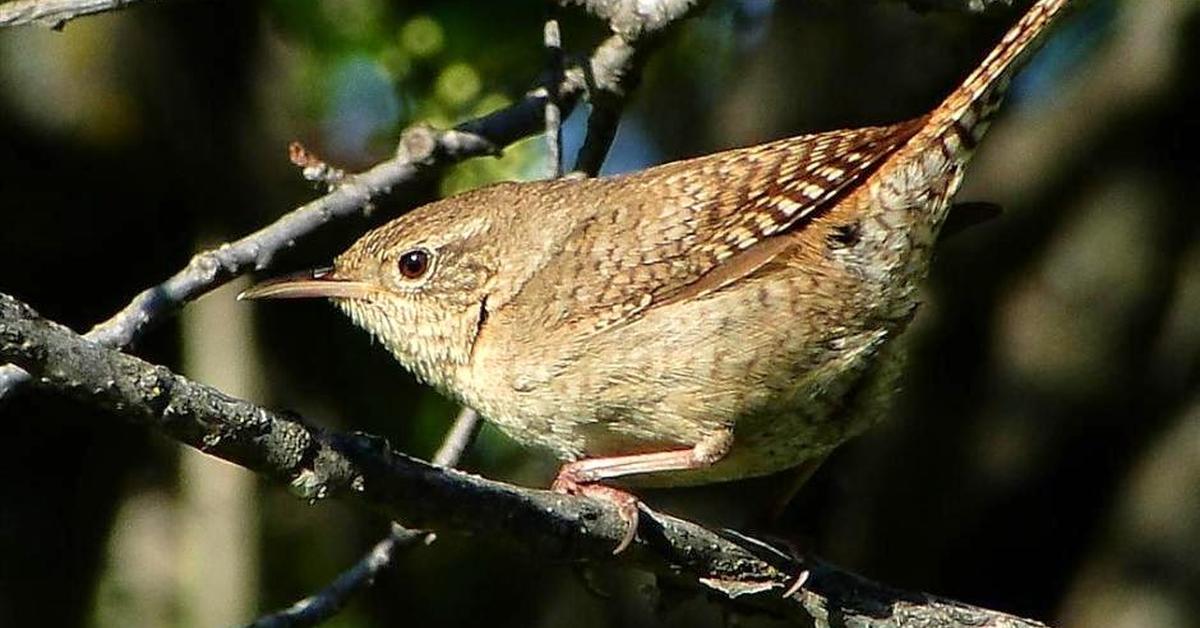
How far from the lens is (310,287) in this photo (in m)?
4.41

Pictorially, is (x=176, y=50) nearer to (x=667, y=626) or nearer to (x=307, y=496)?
(x=667, y=626)

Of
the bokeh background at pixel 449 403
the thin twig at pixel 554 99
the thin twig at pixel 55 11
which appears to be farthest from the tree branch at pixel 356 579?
the bokeh background at pixel 449 403

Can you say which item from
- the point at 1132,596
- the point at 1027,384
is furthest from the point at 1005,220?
the point at 1132,596

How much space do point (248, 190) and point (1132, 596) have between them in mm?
3295

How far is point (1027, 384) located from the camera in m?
6.87

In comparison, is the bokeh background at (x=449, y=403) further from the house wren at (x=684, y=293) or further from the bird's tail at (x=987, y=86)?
the bird's tail at (x=987, y=86)

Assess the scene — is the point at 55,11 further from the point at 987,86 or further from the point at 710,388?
the point at 987,86

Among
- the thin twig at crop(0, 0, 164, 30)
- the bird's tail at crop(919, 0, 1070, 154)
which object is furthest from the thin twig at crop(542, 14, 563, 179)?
the thin twig at crop(0, 0, 164, 30)

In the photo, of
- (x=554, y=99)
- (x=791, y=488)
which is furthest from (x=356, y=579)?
(x=791, y=488)

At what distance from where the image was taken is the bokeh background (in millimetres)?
5785

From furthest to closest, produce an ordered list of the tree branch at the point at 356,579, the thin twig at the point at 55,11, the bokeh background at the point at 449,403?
the bokeh background at the point at 449,403
the tree branch at the point at 356,579
the thin twig at the point at 55,11

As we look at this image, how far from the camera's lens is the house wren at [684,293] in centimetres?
398

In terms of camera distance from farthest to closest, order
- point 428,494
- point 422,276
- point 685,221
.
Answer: point 422,276 → point 685,221 → point 428,494

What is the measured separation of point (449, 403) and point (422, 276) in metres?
2.13
